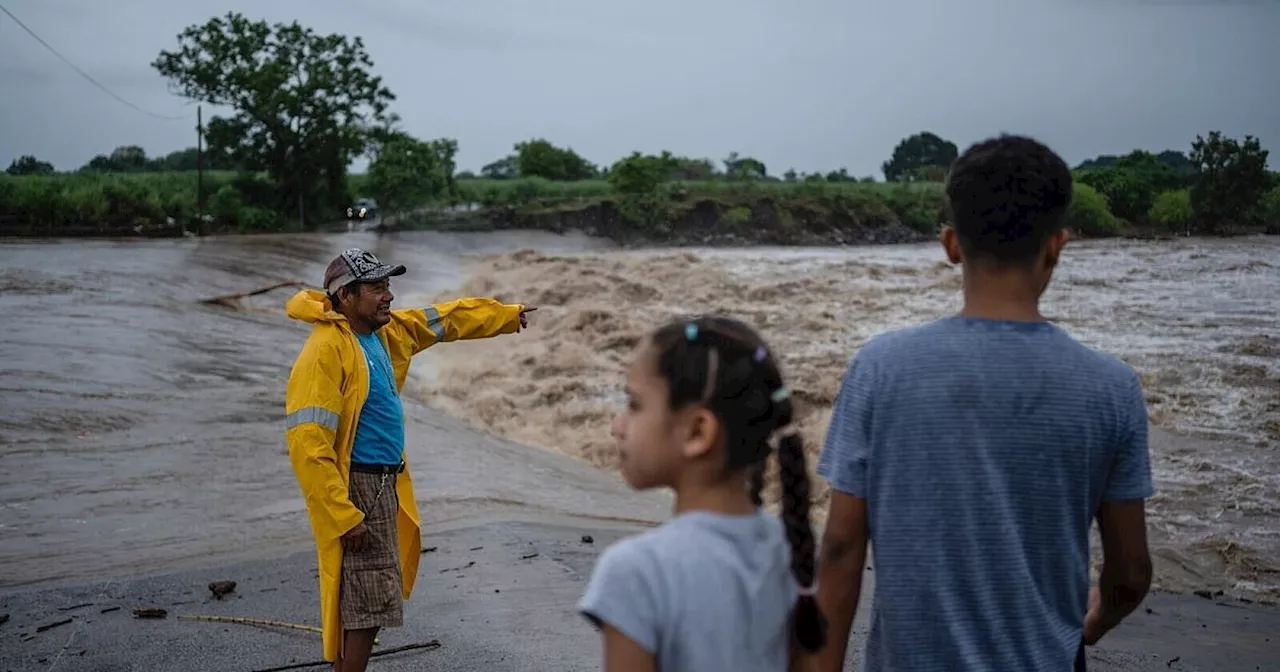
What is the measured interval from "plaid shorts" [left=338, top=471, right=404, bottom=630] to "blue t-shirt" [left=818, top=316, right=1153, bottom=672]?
2.73 metres

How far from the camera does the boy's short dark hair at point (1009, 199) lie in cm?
219

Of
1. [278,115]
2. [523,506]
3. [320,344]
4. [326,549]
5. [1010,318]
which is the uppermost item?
[278,115]

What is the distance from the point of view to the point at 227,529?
885cm

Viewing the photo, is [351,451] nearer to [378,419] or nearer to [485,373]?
[378,419]

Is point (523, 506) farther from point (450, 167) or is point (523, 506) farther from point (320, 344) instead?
point (450, 167)

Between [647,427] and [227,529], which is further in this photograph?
[227,529]

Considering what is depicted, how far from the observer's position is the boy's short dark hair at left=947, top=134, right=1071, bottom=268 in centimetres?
219

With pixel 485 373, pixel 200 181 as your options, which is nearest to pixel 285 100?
pixel 200 181

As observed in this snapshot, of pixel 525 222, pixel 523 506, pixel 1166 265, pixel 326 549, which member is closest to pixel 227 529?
pixel 523 506

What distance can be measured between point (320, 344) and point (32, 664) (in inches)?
103

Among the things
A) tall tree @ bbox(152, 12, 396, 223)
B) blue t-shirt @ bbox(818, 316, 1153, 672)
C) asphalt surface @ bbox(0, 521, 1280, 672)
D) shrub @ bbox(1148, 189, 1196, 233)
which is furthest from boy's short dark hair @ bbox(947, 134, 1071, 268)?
tall tree @ bbox(152, 12, 396, 223)

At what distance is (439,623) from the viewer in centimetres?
624

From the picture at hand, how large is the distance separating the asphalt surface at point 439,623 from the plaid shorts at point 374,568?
116 centimetres

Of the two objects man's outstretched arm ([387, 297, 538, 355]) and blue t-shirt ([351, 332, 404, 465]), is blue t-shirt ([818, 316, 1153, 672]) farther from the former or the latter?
man's outstretched arm ([387, 297, 538, 355])
